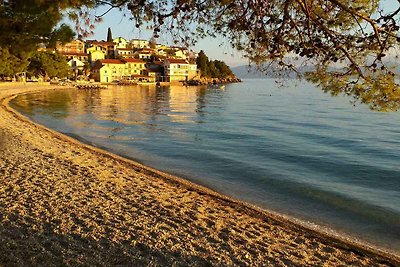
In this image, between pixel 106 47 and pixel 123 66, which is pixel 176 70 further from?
pixel 106 47

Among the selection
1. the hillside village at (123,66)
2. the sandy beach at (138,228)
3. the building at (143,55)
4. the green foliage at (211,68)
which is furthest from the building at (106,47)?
the sandy beach at (138,228)

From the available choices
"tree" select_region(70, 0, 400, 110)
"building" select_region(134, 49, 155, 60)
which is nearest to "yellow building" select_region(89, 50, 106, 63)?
"building" select_region(134, 49, 155, 60)

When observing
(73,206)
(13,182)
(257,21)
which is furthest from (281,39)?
(13,182)

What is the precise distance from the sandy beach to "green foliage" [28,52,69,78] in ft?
272

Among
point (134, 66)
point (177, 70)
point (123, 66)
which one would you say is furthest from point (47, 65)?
point (177, 70)

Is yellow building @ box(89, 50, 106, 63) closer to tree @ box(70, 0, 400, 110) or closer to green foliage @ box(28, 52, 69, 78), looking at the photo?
green foliage @ box(28, 52, 69, 78)

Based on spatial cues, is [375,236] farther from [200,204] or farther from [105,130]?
[105,130]

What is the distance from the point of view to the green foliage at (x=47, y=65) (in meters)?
87.4

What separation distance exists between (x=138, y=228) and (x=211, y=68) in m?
152

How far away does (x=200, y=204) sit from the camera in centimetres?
989

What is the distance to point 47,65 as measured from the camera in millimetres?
90188

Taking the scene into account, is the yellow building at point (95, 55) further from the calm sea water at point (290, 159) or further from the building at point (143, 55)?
the calm sea water at point (290, 159)

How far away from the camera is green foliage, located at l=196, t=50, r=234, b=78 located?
145 m

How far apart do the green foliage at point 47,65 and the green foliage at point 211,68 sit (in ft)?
164
